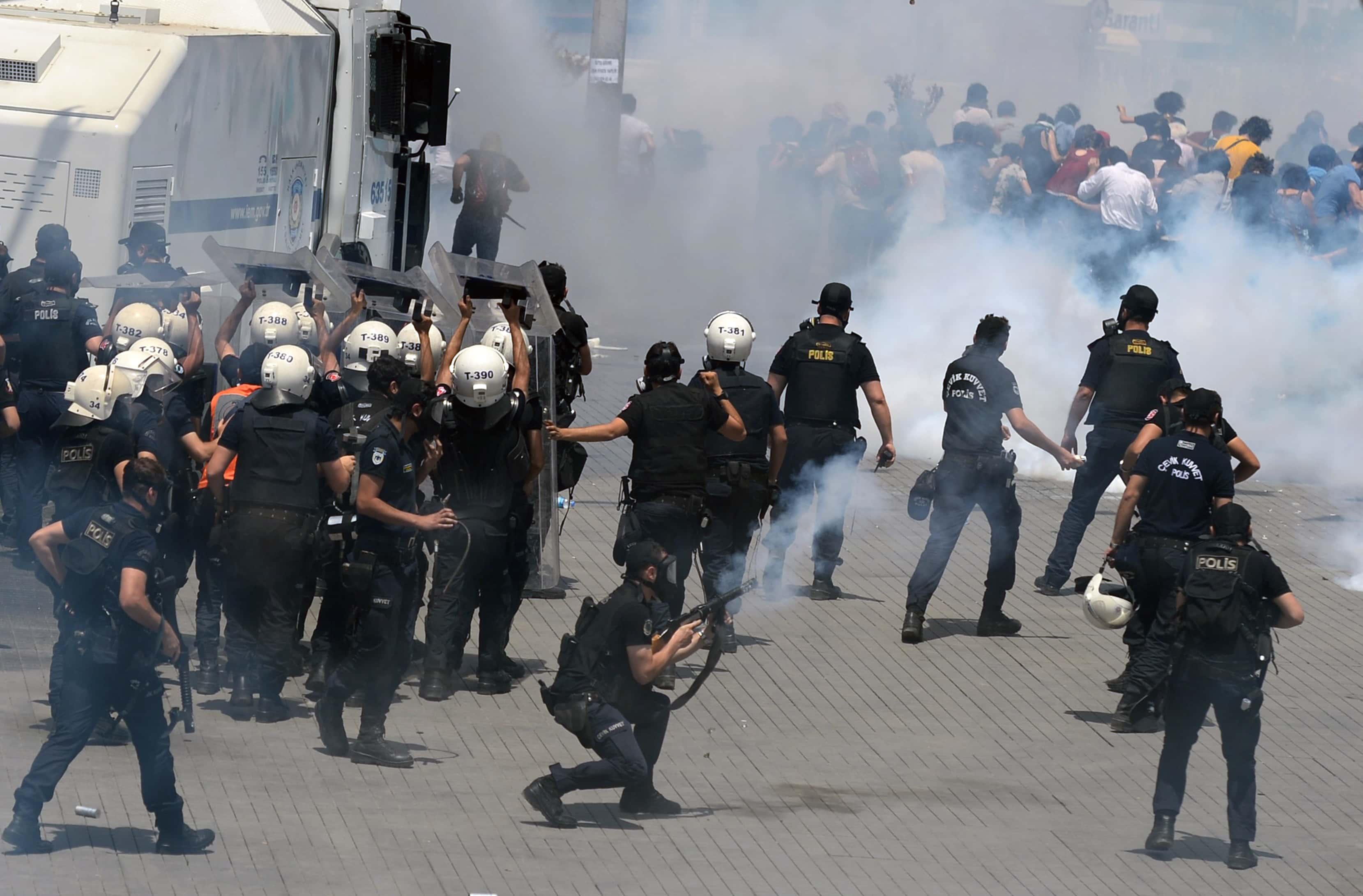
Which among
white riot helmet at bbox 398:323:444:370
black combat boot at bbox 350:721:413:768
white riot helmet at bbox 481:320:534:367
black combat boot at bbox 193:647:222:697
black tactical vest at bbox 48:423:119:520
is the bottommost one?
black combat boot at bbox 193:647:222:697

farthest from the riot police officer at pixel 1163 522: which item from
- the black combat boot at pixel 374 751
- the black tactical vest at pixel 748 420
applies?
the black combat boot at pixel 374 751

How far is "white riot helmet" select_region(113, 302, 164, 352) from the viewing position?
9.85m

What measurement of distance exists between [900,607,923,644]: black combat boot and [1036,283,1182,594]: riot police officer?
4.72 feet

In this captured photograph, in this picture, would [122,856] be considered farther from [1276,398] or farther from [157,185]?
[1276,398]

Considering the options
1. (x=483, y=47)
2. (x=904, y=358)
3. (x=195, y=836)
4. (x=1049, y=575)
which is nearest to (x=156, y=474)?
(x=195, y=836)

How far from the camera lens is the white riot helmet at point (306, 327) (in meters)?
10.0

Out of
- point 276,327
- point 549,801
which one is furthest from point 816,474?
point 549,801

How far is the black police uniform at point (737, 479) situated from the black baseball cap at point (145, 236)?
3.71 meters

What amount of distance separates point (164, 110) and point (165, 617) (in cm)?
601

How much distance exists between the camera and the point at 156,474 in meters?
6.73

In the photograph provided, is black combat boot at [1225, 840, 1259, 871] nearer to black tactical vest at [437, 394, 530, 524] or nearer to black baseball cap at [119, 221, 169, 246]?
black tactical vest at [437, 394, 530, 524]

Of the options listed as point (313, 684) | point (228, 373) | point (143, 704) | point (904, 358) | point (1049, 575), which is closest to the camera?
point (143, 704)

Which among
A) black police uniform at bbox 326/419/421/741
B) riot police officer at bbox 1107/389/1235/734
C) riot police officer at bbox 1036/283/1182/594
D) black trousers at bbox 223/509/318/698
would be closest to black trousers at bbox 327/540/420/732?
black police uniform at bbox 326/419/421/741

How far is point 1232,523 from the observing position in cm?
748
